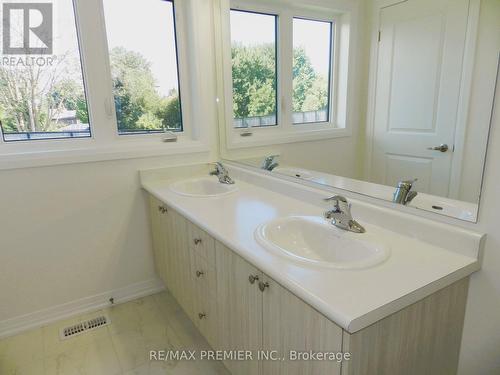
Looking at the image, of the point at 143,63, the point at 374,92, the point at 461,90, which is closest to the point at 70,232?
the point at 143,63

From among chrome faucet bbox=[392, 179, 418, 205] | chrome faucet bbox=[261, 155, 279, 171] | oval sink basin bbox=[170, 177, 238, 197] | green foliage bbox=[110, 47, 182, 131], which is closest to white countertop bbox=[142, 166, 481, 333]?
chrome faucet bbox=[392, 179, 418, 205]

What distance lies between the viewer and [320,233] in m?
1.30

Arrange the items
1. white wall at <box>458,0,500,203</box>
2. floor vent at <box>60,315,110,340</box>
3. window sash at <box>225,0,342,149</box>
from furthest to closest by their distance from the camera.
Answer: floor vent at <box>60,315,110,340</box> < window sash at <box>225,0,342,149</box> < white wall at <box>458,0,500,203</box>

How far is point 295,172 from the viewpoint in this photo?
1.76 metres

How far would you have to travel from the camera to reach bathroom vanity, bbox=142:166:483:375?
81 centimetres

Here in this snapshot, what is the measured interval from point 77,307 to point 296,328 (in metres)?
1.85

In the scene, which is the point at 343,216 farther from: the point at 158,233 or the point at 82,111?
the point at 82,111

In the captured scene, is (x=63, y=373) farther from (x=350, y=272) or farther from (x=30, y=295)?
(x=350, y=272)

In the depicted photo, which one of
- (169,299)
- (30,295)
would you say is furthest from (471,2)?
(30,295)

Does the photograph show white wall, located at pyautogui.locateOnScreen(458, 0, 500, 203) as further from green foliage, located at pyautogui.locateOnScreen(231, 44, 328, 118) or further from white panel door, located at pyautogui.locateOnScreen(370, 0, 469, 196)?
green foliage, located at pyautogui.locateOnScreen(231, 44, 328, 118)

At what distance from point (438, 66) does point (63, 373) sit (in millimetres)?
2243

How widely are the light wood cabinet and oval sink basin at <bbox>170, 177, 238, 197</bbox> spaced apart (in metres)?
0.53

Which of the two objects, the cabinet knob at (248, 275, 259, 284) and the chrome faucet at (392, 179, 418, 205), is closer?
the cabinet knob at (248, 275, 259, 284)

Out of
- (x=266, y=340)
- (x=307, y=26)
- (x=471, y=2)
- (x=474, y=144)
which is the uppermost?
(x=307, y=26)
